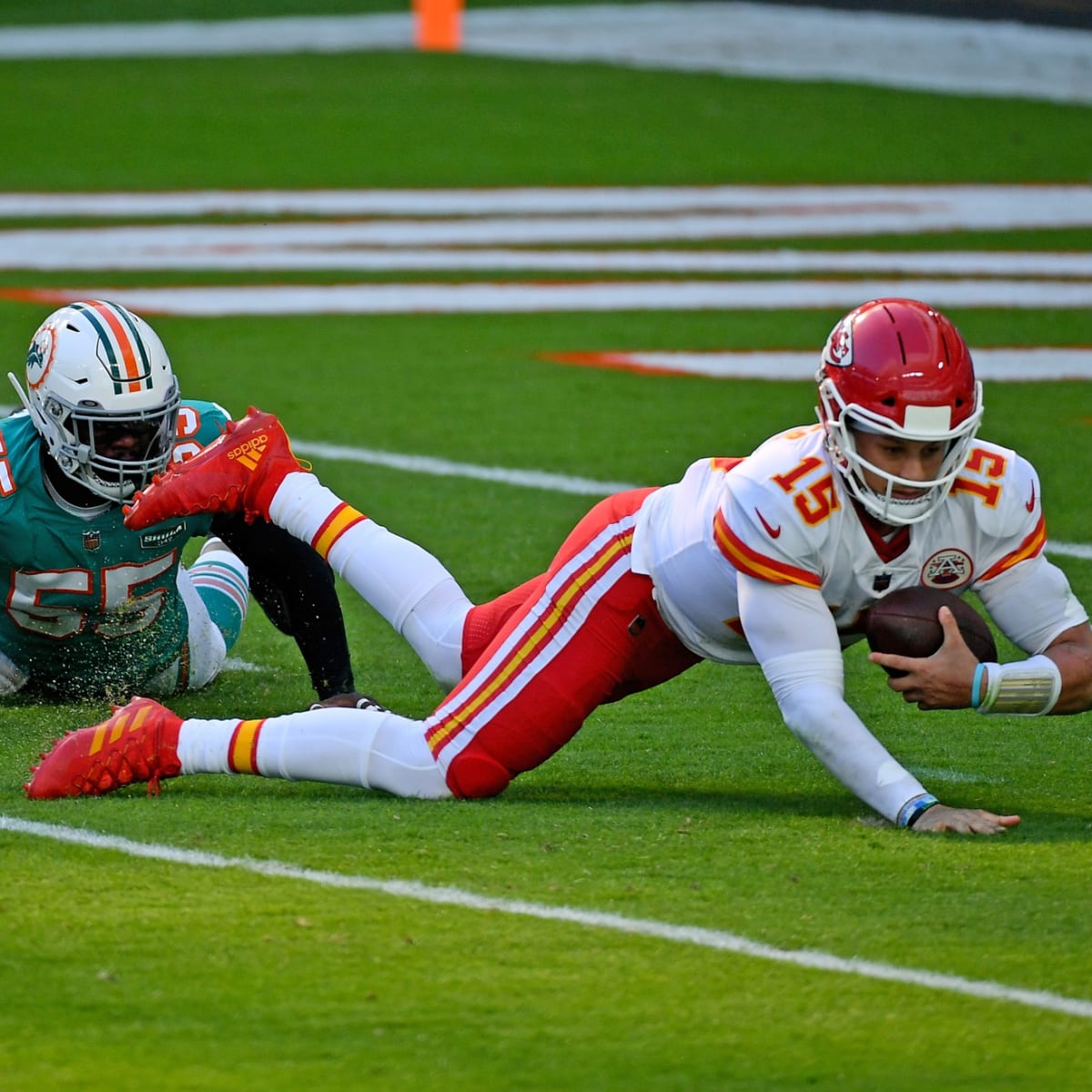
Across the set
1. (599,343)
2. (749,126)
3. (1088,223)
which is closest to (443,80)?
(749,126)

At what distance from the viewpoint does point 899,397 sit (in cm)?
429

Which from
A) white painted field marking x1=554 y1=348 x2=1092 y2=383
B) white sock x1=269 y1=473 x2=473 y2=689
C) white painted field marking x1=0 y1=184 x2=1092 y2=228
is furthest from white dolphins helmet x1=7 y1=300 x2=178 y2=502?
white painted field marking x1=0 y1=184 x2=1092 y2=228

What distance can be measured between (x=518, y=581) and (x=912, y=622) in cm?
266

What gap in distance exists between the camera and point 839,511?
14.5 feet

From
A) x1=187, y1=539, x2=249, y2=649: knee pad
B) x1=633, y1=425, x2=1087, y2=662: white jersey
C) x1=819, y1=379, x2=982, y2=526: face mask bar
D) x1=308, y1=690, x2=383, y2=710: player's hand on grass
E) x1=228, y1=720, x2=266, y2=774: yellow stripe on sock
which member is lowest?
x1=308, y1=690, x2=383, y2=710: player's hand on grass

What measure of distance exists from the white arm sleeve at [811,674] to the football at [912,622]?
0.10 metres

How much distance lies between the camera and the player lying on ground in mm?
4352

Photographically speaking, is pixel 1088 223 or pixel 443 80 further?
pixel 443 80

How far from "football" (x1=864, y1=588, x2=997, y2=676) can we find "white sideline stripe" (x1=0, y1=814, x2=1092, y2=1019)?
0.81 m

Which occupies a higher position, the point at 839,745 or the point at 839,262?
the point at 839,262

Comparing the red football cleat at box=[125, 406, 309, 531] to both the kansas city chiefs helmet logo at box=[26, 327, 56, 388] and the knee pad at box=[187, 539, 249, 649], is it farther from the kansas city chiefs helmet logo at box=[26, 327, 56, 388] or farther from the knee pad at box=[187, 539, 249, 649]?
the knee pad at box=[187, 539, 249, 649]

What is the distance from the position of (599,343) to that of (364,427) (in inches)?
89.2

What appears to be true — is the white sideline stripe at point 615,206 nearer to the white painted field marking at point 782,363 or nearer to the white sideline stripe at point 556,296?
the white sideline stripe at point 556,296

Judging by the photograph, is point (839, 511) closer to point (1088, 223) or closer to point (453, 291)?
point (453, 291)
